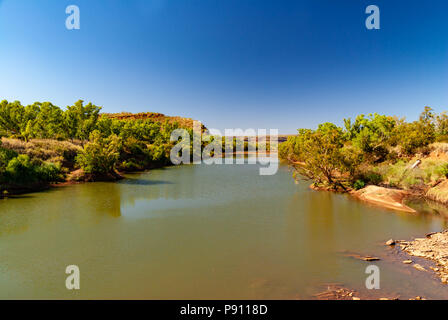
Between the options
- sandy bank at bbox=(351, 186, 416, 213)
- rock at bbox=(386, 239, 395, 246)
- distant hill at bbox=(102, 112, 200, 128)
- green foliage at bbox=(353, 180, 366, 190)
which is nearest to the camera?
rock at bbox=(386, 239, 395, 246)

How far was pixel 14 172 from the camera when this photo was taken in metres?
23.2

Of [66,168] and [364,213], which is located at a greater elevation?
[66,168]

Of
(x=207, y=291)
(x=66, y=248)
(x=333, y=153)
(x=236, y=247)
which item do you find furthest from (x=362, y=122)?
(x=66, y=248)

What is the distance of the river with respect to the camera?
8.87 m

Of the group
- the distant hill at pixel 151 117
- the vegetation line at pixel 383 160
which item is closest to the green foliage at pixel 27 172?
the vegetation line at pixel 383 160

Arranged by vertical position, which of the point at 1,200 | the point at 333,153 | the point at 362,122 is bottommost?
the point at 1,200

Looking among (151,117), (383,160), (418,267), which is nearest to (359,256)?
(418,267)

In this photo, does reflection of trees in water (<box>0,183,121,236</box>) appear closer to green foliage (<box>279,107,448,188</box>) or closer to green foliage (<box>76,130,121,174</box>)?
green foliage (<box>76,130,121,174</box>)

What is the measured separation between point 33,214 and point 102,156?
43.9ft

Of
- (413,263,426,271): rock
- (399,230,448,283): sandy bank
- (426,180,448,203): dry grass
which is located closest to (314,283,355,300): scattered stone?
(413,263,426,271): rock

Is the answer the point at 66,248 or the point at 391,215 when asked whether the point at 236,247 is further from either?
the point at 391,215

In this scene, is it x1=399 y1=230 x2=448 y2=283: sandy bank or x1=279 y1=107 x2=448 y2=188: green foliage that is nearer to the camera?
x1=399 y1=230 x2=448 y2=283: sandy bank

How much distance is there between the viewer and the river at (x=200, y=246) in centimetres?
887
